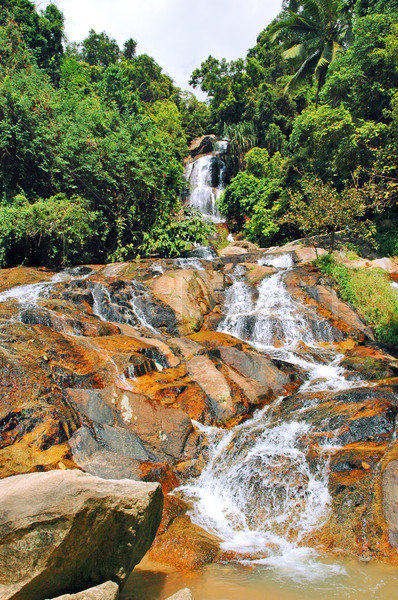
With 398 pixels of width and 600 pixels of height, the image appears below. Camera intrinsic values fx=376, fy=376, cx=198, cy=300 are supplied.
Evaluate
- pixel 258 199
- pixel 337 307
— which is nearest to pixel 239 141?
pixel 258 199

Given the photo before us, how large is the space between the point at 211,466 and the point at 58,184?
56.4ft

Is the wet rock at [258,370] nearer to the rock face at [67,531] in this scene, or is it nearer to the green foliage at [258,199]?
the rock face at [67,531]

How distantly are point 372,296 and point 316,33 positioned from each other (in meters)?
23.3

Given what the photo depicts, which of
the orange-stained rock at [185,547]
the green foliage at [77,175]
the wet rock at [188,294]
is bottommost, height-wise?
the orange-stained rock at [185,547]

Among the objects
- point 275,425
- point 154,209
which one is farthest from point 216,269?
point 275,425

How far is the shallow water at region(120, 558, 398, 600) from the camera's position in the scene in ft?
11.7

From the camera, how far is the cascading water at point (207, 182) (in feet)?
107

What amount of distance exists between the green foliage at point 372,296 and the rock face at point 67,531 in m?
11.6

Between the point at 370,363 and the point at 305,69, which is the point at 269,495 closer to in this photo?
the point at 370,363

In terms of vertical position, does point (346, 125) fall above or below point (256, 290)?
above

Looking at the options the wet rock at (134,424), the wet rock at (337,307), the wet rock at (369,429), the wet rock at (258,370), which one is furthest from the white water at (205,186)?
the wet rock at (369,429)

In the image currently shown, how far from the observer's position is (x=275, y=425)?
Answer: 7547 millimetres

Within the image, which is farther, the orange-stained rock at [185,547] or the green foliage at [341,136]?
the green foliage at [341,136]

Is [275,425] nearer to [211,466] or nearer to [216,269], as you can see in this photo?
[211,466]
